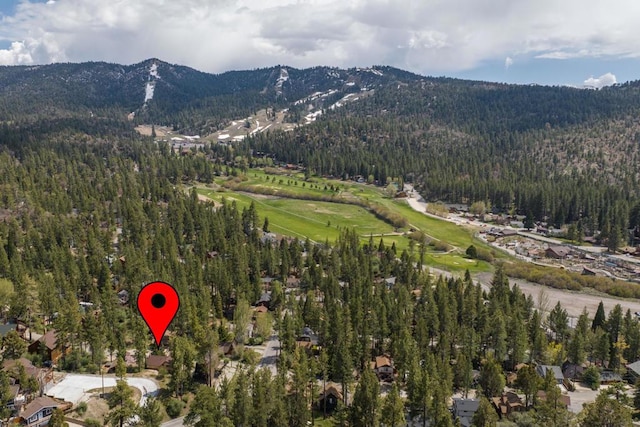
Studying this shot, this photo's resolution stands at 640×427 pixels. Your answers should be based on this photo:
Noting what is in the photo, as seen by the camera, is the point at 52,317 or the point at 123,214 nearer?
the point at 52,317

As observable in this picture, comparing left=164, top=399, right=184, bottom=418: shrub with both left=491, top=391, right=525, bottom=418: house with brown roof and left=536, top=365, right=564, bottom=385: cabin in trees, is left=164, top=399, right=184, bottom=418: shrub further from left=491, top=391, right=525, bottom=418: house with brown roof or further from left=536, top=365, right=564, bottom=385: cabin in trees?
left=536, top=365, right=564, bottom=385: cabin in trees

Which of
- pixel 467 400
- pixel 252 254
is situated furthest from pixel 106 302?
pixel 467 400

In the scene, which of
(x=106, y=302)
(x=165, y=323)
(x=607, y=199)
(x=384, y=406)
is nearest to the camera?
(x=165, y=323)

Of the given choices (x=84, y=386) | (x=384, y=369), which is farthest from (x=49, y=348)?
(x=384, y=369)

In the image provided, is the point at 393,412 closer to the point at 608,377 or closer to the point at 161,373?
the point at 161,373

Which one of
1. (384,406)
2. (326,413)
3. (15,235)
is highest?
(15,235)

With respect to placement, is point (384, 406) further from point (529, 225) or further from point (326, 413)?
point (529, 225)
